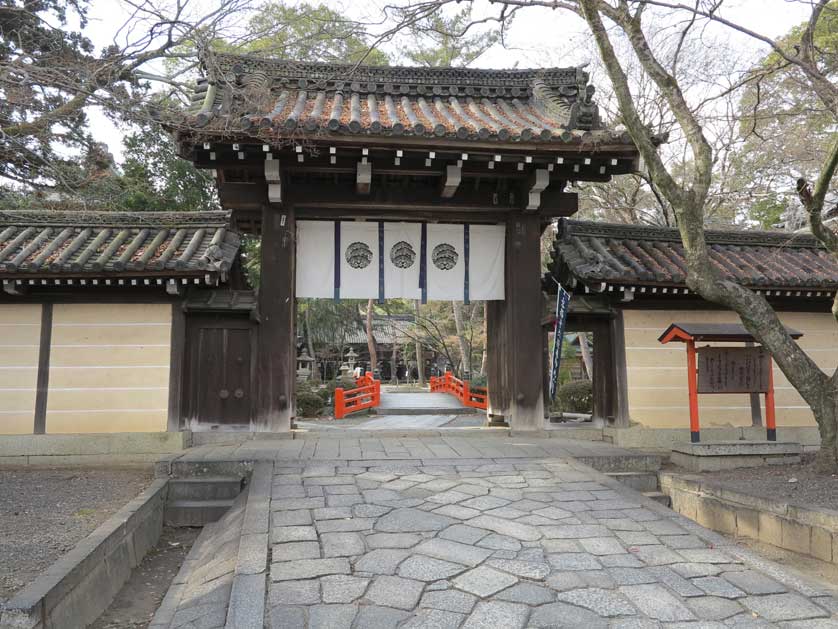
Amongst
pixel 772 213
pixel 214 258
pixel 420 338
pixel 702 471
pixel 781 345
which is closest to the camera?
pixel 781 345

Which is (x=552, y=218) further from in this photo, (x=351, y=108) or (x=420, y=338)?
(x=420, y=338)

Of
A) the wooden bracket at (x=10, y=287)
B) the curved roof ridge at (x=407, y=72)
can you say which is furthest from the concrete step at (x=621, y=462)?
the wooden bracket at (x=10, y=287)

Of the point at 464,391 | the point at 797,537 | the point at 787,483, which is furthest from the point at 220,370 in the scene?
the point at 464,391

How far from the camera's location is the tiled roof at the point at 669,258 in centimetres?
817

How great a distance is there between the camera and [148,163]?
1638cm

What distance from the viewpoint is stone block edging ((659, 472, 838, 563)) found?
467 cm

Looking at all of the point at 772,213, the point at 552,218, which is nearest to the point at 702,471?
the point at 552,218

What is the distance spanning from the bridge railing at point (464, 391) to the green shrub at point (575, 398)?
2.21 metres

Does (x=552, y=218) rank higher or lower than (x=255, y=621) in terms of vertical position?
higher

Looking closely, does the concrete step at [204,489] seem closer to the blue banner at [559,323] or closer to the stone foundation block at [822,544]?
the blue banner at [559,323]

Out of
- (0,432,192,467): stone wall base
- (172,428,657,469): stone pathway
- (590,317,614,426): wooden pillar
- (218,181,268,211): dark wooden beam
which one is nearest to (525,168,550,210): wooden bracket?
(590,317,614,426): wooden pillar

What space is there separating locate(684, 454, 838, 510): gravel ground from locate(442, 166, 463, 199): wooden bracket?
5.01m

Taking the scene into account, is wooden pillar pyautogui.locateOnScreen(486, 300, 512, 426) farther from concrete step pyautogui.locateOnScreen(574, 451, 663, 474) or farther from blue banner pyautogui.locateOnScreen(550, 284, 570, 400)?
concrete step pyautogui.locateOnScreen(574, 451, 663, 474)

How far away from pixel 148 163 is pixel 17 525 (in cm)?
1371
